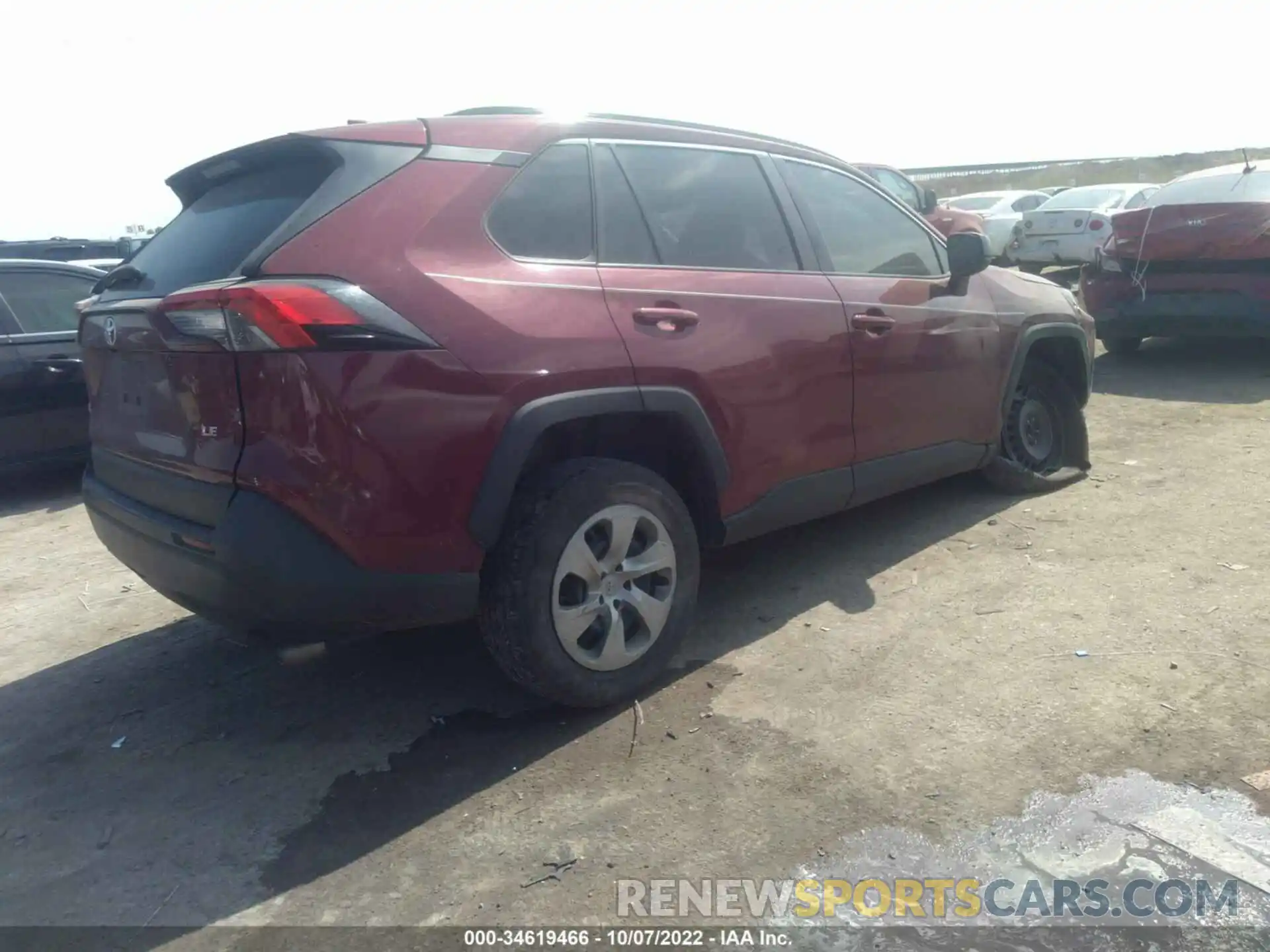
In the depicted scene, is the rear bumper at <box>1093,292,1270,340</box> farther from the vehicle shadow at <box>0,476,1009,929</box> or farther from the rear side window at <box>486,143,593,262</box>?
the rear side window at <box>486,143,593,262</box>

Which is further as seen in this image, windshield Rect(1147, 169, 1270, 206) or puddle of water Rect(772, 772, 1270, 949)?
windshield Rect(1147, 169, 1270, 206)

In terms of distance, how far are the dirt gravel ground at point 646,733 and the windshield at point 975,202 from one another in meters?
17.1

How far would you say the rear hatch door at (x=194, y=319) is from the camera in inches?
109

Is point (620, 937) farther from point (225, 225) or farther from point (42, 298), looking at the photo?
point (42, 298)

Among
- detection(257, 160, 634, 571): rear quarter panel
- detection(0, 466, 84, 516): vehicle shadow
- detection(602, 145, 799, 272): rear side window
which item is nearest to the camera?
detection(257, 160, 634, 571): rear quarter panel

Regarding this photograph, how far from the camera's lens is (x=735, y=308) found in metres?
3.48

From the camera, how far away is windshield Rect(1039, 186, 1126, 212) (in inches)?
601

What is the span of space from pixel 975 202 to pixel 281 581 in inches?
812

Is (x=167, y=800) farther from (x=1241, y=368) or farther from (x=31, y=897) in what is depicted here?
(x=1241, y=368)

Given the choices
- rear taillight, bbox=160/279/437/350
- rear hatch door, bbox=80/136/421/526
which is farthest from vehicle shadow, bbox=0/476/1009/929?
rear taillight, bbox=160/279/437/350

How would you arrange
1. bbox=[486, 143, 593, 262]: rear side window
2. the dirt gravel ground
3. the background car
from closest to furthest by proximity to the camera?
1. the dirt gravel ground
2. bbox=[486, 143, 593, 262]: rear side window
3. the background car

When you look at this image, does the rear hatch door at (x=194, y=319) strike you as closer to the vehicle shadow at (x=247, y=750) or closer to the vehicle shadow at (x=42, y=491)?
the vehicle shadow at (x=247, y=750)

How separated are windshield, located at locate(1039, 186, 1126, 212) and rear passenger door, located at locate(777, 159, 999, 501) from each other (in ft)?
38.1

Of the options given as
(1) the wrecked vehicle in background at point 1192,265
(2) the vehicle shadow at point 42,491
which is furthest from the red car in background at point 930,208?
(2) the vehicle shadow at point 42,491
